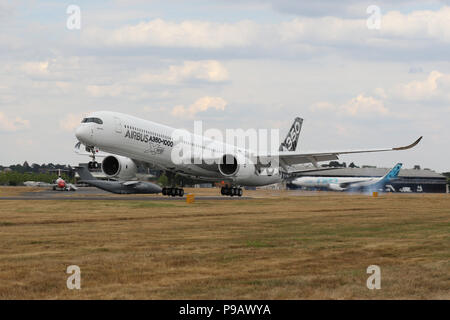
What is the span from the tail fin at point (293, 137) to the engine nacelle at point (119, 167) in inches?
803

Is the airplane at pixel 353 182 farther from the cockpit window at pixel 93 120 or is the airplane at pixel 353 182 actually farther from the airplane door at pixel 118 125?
the cockpit window at pixel 93 120

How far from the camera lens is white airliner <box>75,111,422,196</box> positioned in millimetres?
45625

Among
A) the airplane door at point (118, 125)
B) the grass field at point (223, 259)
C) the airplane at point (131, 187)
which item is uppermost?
the airplane door at point (118, 125)

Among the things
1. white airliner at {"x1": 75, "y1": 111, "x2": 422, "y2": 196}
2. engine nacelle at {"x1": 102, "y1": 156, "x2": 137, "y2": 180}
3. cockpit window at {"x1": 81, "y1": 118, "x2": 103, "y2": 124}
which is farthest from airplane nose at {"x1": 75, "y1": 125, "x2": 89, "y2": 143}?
engine nacelle at {"x1": 102, "y1": 156, "x2": 137, "y2": 180}

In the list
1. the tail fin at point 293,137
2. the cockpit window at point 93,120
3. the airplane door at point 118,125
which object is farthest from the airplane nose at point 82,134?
the tail fin at point 293,137

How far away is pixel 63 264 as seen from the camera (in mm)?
14078

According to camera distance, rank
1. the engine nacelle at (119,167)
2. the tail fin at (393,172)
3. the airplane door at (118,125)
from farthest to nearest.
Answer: the tail fin at (393,172), the engine nacelle at (119,167), the airplane door at (118,125)

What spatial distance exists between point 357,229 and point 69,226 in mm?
11190

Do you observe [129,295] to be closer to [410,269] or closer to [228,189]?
[410,269]

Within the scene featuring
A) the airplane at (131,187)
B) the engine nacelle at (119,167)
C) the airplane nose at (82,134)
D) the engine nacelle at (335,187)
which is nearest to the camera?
the airplane nose at (82,134)

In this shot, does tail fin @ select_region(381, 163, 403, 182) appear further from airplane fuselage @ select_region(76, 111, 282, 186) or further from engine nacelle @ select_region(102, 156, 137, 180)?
engine nacelle @ select_region(102, 156, 137, 180)

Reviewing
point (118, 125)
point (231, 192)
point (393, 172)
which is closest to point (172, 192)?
point (231, 192)

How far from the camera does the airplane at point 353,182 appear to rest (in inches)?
4097
